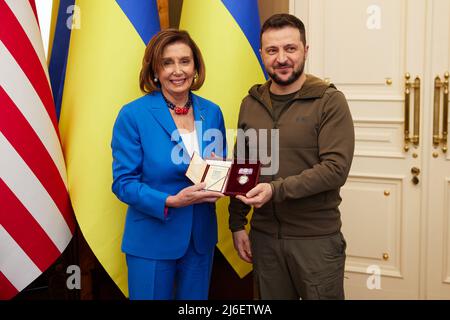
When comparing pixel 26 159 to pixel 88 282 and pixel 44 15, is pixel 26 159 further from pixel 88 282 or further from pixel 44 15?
pixel 44 15

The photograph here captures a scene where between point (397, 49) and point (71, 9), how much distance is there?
1502mm

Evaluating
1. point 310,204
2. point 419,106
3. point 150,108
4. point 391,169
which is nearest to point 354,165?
point 391,169

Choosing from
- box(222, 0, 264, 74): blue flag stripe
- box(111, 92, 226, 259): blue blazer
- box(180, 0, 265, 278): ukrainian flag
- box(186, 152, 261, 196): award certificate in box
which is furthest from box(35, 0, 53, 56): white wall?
box(186, 152, 261, 196): award certificate in box

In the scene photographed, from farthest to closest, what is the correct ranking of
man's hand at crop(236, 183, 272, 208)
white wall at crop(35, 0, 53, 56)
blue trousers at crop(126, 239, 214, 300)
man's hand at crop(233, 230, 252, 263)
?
white wall at crop(35, 0, 53, 56), man's hand at crop(233, 230, 252, 263), blue trousers at crop(126, 239, 214, 300), man's hand at crop(236, 183, 272, 208)

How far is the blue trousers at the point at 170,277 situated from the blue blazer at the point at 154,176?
1.3 inches

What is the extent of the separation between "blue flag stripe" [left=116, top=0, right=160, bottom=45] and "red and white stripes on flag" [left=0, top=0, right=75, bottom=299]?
33 centimetres

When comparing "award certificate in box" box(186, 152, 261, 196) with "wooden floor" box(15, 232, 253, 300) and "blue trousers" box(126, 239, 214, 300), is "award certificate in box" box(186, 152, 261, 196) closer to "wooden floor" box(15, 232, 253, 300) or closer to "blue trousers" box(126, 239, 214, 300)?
"blue trousers" box(126, 239, 214, 300)

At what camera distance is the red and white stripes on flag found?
6.07 ft

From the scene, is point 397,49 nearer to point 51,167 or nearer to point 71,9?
point 71,9

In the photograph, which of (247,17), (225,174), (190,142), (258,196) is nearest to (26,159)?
(190,142)

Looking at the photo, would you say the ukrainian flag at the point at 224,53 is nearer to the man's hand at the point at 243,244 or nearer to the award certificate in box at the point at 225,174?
the man's hand at the point at 243,244

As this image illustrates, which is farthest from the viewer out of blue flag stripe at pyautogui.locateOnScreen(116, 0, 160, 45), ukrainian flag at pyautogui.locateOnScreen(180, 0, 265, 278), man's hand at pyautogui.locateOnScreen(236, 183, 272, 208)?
ukrainian flag at pyautogui.locateOnScreen(180, 0, 265, 278)

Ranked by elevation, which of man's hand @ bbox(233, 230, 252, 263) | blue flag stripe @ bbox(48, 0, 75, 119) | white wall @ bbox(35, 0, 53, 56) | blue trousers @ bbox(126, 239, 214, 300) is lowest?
blue trousers @ bbox(126, 239, 214, 300)
